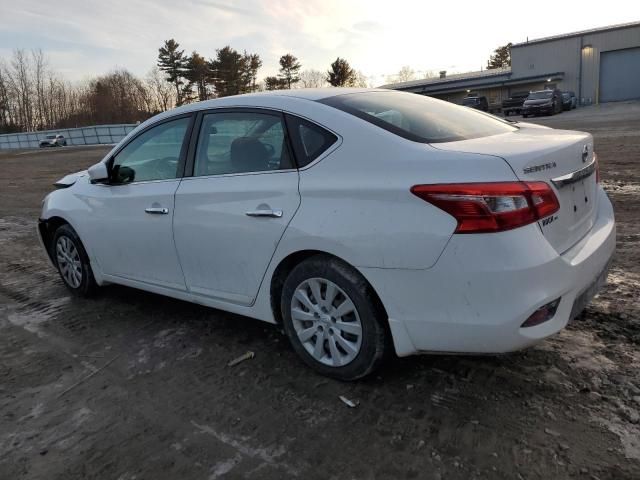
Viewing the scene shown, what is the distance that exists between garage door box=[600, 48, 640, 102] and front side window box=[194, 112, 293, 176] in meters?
53.1

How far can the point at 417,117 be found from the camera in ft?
10.4

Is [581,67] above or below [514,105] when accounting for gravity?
above

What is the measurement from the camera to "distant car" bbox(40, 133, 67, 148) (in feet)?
150

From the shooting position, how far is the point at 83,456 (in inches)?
102

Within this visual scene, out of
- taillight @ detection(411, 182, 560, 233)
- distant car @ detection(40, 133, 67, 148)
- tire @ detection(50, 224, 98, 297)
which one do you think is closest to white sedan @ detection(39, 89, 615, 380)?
taillight @ detection(411, 182, 560, 233)

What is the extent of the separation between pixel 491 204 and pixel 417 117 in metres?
1.03

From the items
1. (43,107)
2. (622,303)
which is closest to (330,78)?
(43,107)

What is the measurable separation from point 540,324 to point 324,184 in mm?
1308

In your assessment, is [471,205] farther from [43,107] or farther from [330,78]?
[43,107]

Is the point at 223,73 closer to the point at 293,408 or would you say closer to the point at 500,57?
the point at 500,57

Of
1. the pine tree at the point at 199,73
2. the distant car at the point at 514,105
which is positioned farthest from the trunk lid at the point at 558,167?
the pine tree at the point at 199,73

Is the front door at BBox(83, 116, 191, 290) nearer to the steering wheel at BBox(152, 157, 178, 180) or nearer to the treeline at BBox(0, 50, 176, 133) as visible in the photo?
the steering wheel at BBox(152, 157, 178, 180)

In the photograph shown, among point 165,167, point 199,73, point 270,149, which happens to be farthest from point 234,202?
point 199,73

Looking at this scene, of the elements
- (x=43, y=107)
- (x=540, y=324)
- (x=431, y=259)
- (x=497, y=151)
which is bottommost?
(x=540, y=324)
